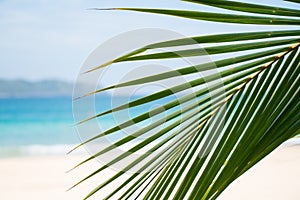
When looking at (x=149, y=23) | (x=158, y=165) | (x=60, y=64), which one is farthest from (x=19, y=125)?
(x=158, y=165)

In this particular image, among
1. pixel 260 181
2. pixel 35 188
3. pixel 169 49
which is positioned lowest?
pixel 169 49

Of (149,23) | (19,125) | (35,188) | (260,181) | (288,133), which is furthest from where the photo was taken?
(149,23)

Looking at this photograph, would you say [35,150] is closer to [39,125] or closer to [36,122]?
[39,125]

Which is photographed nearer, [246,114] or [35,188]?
[246,114]

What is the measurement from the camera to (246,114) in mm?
488

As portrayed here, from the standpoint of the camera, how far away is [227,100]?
52 centimetres

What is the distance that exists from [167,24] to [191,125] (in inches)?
597

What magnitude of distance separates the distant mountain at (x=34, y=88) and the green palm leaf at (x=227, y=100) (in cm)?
1412

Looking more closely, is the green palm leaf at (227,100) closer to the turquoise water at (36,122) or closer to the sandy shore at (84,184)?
the sandy shore at (84,184)

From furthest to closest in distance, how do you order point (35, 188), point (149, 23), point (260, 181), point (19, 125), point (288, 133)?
point (149, 23), point (19, 125), point (35, 188), point (260, 181), point (288, 133)

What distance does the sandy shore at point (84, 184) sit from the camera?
12.9 ft

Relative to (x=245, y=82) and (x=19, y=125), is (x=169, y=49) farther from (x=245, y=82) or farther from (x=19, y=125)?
(x=19, y=125)

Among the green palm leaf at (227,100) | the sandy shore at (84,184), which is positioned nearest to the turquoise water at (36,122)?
the sandy shore at (84,184)

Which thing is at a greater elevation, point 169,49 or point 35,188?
point 35,188
